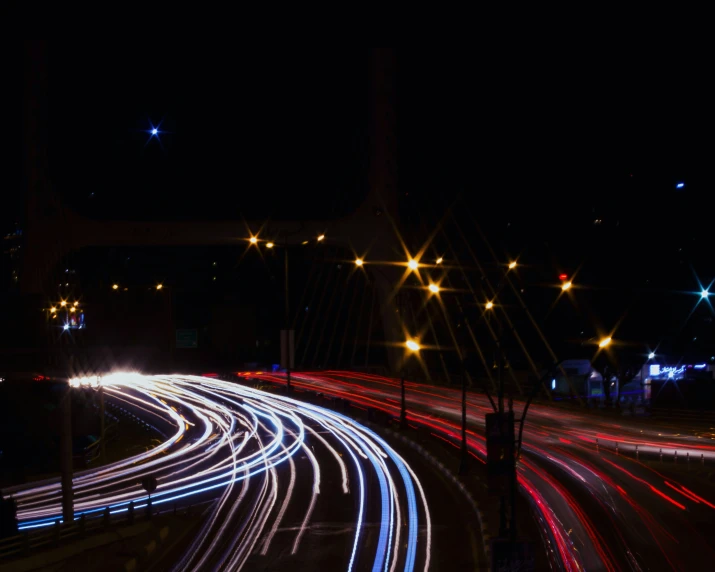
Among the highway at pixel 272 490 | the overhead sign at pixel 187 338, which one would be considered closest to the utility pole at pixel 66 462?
the highway at pixel 272 490

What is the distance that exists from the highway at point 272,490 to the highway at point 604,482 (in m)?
3.25

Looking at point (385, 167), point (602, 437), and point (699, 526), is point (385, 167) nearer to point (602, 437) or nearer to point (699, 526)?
point (602, 437)

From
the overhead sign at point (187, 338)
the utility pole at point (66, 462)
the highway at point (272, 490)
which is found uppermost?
the overhead sign at point (187, 338)

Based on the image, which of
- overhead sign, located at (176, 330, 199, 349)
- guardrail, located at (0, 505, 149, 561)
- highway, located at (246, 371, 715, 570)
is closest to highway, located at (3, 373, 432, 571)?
guardrail, located at (0, 505, 149, 561)

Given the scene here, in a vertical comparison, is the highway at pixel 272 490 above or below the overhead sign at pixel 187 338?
below

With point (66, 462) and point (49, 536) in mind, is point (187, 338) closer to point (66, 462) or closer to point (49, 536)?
point (66, 462)

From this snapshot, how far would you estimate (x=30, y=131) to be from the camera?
5522 cm

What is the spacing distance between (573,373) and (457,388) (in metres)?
9.28

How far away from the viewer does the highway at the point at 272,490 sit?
683 inches

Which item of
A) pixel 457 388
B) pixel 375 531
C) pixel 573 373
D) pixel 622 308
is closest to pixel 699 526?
→ pixel 375 531

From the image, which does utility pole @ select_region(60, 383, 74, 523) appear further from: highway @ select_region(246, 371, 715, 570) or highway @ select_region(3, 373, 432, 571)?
highway @ select_region(246, 371, 715, 570)

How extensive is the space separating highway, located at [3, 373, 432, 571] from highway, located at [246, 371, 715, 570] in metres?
3.25

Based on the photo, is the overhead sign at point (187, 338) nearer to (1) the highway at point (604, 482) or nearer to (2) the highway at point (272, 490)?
(2) the highway at point (272, 490)

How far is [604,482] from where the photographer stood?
23938 millimetres
